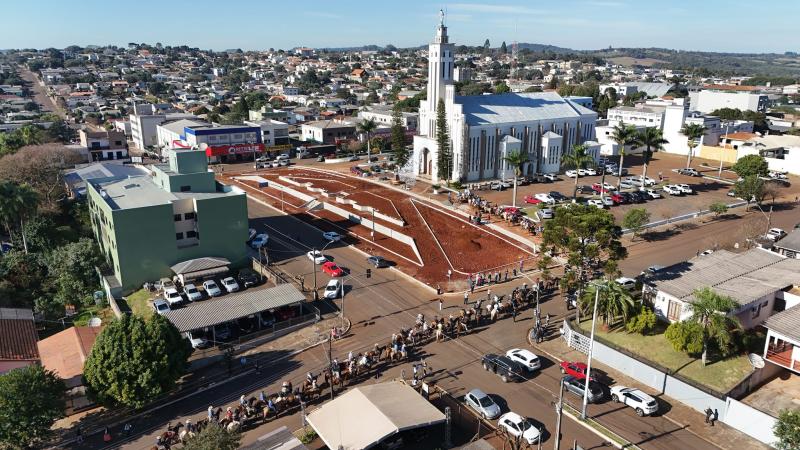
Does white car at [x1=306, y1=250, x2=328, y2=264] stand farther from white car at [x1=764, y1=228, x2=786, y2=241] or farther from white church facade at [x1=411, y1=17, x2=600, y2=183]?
white car at [x1=764, y1=228, x2=786, y2=241]

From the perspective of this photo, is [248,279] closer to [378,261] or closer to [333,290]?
[333,290]

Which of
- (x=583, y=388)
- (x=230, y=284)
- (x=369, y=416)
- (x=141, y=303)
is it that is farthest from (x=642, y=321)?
(x=141, y=303)

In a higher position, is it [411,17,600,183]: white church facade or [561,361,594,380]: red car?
[411,17,600,183]: white church facade

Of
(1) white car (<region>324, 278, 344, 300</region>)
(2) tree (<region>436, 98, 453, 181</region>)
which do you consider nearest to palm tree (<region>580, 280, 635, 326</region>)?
(1) white car (<region>324, 278, 344, 300</region>)

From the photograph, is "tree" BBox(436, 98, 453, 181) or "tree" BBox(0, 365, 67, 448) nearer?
"tree" BBox(0, 365, 67, 448)

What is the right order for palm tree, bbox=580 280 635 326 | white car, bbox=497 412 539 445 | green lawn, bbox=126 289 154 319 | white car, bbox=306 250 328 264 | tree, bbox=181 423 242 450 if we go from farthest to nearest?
white car, bbox=306 250 328 264
green lawn, bbox=126 289 154 319
palm tree, bbox=580 280 635 326
white car, bbox=497 412 539 445
tree, bbox=181 423 242 450

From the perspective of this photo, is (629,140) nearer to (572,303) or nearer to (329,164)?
(572,303)
